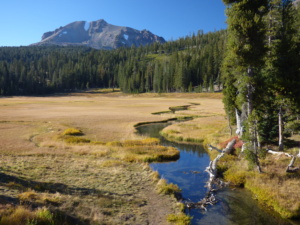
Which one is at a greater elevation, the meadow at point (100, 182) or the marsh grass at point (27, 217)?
the marsh grass at point (27, 217)

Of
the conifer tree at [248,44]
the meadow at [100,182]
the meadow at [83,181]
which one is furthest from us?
the conifer tree at [248,44]

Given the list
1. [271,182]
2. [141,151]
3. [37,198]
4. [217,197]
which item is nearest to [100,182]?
[37,198]

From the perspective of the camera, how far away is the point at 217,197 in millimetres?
17234

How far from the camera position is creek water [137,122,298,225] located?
14.3 meters

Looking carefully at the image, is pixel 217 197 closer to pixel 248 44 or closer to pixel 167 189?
pixel 167 189

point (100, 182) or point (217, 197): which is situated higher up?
point (100, 182)

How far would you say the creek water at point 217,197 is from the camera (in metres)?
14.3

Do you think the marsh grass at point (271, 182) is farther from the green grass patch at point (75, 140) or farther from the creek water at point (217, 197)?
the green grass patch at point (75, 140)

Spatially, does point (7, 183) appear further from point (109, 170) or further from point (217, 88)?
point (217, 88)

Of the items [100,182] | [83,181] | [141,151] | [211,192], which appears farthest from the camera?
[141,151]

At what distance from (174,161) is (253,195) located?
35.0 ft

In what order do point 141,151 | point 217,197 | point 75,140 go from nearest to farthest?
point 217,197, point 141,151, point 75,140

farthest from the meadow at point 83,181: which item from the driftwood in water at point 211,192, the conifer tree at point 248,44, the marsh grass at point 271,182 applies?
the conifer tree at point 248,44

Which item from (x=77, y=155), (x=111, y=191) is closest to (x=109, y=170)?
(x=111, y=191)
